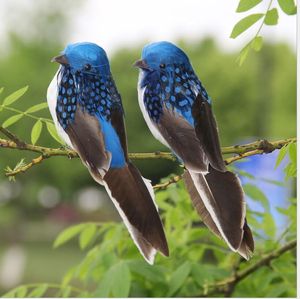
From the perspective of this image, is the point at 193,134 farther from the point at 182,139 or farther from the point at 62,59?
the point at 62,59

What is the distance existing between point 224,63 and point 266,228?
7.74 meters

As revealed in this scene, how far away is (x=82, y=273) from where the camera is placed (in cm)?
129

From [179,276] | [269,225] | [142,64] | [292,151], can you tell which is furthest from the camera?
[269,225]

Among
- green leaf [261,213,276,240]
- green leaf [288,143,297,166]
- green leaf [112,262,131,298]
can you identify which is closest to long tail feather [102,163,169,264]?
green leaf [112,262,131,298]

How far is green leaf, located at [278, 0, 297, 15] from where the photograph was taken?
99 cm

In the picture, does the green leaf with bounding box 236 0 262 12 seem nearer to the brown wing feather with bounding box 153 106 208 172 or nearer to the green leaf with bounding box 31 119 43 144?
the brown wing feather with bounding box 153 106 208 172

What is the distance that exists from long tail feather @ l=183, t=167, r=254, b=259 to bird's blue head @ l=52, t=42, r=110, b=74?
0.74 ft

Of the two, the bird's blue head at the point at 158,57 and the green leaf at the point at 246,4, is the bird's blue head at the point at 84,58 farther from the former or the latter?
the green leaf at the point at 246,4

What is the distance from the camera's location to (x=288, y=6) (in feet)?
3.27

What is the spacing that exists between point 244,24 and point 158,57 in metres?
0.15

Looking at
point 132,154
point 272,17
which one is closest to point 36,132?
point 132,154

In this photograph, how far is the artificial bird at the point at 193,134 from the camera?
3.28 ft

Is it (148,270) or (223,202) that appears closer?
(223,202)

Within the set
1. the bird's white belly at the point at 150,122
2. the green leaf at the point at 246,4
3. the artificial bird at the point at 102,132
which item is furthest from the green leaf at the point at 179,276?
the green leaf at the point at 246,4
